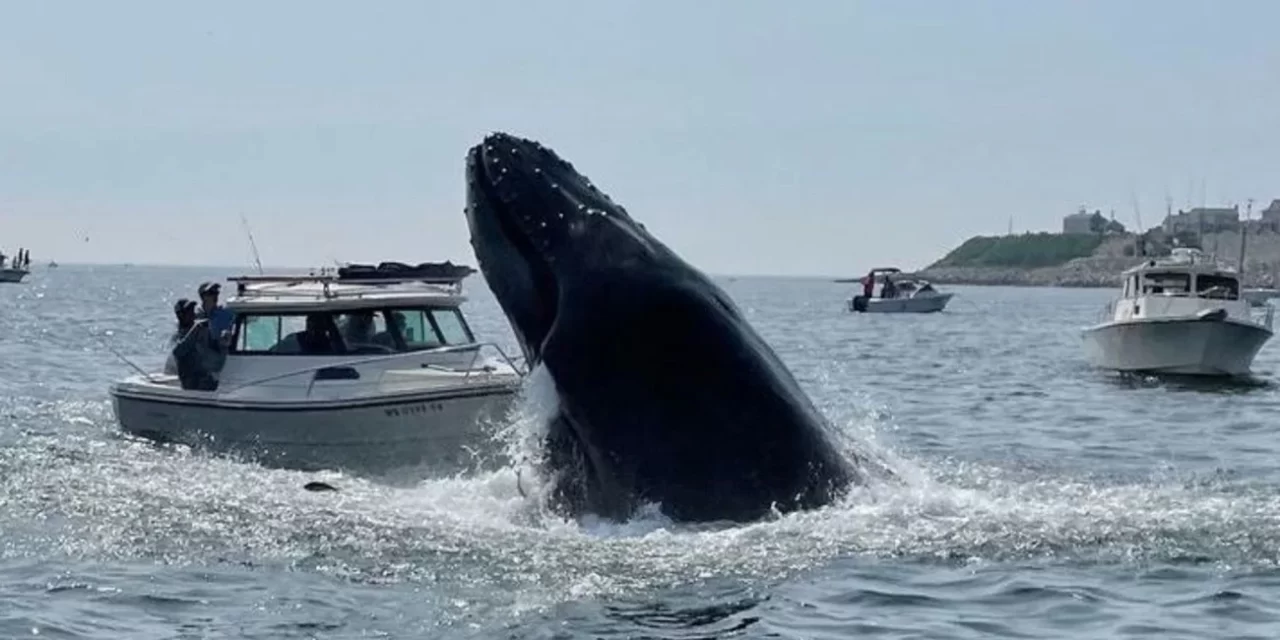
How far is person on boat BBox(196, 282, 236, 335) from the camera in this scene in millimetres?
22938

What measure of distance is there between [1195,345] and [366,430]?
23.3 meters

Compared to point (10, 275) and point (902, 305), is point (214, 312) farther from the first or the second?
point (10, 275)

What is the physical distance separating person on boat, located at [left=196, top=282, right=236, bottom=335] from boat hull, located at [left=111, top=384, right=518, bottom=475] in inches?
69.2

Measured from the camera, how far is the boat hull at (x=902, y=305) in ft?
312

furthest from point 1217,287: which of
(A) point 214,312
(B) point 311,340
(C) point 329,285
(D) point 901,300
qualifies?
(D) point 901,300

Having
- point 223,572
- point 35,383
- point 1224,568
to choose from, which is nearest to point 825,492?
point 1224,568

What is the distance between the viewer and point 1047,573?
1113 cm

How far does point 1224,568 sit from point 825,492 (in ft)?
7.99

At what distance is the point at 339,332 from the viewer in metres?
22.5

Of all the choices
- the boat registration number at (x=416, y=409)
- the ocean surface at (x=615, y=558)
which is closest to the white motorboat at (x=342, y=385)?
the boat registration number at (x=416, y=409)

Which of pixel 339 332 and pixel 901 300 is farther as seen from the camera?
pixel 901 300

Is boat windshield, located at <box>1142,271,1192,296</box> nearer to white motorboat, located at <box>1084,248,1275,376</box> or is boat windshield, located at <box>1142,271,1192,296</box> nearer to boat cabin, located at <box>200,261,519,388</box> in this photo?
white motorboat, located at <box>1084,248,1275,376</box>

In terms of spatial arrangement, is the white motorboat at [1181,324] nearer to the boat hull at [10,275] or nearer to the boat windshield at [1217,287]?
the boat windshield at [1217,287]

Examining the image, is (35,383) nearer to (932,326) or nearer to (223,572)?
(223,572)
